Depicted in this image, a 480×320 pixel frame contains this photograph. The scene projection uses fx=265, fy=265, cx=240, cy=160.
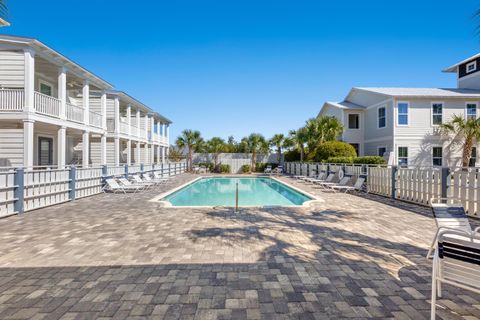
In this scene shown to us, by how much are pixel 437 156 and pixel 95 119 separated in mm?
23814

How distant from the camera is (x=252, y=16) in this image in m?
17.1

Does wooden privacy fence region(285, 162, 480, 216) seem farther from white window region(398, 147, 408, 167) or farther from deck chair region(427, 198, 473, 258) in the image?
white window region(398, 147, 408, 167)

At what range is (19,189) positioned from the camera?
793cm

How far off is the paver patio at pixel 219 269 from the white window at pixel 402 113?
14742 millimetres

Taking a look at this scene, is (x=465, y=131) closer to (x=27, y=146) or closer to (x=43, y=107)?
(x=43, y=107)

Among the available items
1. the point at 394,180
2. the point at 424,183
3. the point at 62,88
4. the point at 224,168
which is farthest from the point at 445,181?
the point at 224,168

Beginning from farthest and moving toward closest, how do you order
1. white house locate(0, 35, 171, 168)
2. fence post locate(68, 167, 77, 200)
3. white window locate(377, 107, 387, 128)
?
white window locate(377, 107, 387, 128), white house locate(0, 35, 171, 168), fence post locate(68, 167, 77, 200)

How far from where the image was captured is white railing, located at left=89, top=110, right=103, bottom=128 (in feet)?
52.0

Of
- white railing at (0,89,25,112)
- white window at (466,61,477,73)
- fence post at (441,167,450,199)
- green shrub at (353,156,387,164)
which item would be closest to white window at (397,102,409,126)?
green shrub at (353,156,387,164)

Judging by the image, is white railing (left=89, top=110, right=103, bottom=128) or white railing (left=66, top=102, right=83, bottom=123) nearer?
white railing (left=66, top=102, right=83, bottom=123)

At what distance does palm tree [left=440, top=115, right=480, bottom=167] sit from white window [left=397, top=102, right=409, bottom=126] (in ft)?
8.32

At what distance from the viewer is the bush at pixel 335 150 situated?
19.9 metres

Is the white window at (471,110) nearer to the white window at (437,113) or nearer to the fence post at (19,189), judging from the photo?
the white window at (437,113)

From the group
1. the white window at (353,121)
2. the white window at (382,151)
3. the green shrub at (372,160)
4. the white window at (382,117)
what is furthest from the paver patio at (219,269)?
the white window at (353,121)
